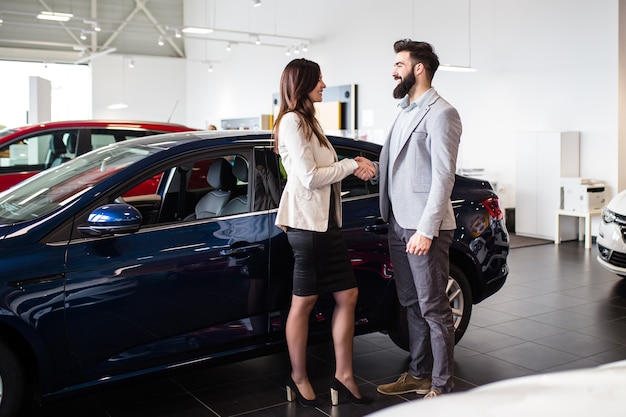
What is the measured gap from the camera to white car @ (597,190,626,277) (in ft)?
17.9

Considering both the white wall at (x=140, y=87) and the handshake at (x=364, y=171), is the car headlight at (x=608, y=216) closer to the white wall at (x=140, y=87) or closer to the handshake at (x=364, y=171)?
the handshake at (x=364, y=171)

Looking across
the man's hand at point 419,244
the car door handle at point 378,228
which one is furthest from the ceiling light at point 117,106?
the man's hand at point 419,244

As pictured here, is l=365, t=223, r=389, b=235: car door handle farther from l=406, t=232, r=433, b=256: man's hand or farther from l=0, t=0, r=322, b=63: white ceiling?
l=0, t=0, r=322, b=63: white ceiling

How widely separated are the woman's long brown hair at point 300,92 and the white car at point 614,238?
3.46 meters

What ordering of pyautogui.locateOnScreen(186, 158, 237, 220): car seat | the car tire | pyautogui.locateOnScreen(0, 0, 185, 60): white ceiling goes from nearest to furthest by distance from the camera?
the car tire, pyautogui.locateOnScreen(186, 158, 237, 220): car seat, pyautogui.locateOnScreen(0, 0, 185, 60): white ceiling

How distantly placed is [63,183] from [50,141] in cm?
339

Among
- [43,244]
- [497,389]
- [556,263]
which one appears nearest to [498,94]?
[556,263]

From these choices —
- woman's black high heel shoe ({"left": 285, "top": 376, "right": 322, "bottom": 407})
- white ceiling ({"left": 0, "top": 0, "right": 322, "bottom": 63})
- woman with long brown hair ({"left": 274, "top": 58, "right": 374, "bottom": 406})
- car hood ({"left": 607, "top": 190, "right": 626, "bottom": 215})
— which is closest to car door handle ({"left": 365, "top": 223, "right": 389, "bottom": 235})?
woman with long brown hair ({"left": 274, "top": 58, "right": 374, "bottom": 406})

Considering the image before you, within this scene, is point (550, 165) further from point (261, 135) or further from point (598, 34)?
point (261, 135)

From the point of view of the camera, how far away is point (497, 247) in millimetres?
3799

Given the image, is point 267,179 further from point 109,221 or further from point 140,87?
point 140,87

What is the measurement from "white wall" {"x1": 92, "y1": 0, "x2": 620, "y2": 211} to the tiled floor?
3890mm

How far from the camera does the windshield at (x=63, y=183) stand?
2812mm

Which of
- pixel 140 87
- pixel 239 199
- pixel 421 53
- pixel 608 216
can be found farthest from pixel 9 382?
pixel 140 87
